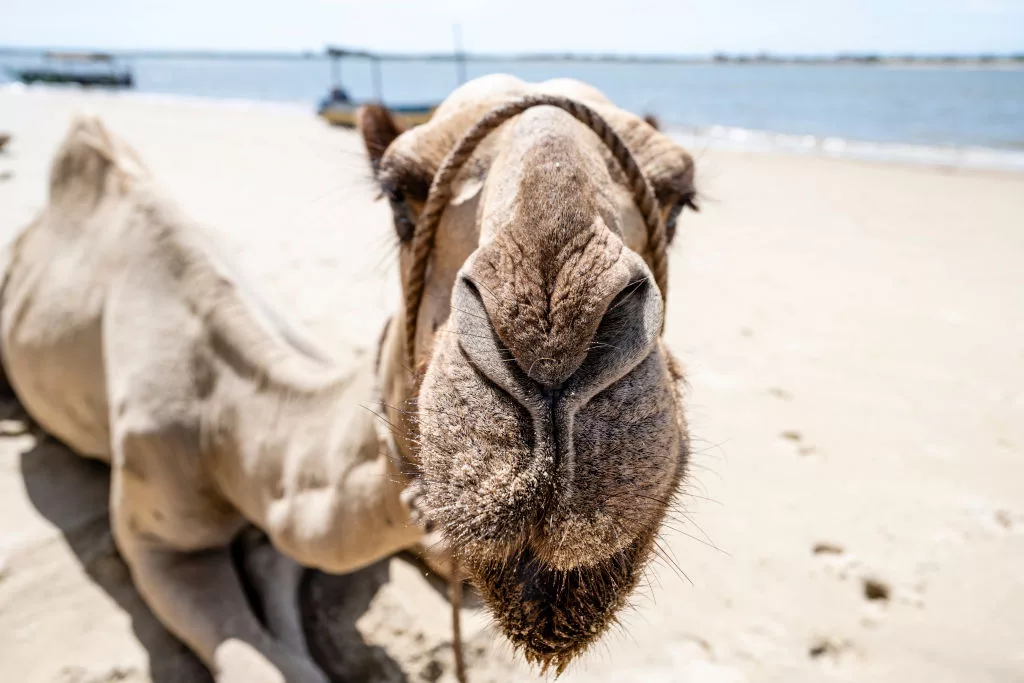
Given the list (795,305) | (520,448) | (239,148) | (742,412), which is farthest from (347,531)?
(239,148)

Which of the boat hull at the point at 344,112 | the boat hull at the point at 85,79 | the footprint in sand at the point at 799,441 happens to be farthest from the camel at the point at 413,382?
the boat hull at the point at 85,79

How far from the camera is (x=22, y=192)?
25.3 ft

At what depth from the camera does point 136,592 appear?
265 centimetres

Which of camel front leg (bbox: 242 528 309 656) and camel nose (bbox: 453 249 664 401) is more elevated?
camel nose (bbox: 453 249 664 401)

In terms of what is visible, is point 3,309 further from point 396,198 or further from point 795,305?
point 795,305

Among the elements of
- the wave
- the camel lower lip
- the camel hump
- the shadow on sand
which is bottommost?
the wave

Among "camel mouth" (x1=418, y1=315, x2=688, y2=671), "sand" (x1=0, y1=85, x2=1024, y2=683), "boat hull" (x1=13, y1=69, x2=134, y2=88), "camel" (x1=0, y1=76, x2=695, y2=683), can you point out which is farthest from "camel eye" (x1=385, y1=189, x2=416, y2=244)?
"boat hull" (x1=13, y1=69, x2=134, y2=88)

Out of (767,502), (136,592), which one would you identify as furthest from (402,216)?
(767,502)

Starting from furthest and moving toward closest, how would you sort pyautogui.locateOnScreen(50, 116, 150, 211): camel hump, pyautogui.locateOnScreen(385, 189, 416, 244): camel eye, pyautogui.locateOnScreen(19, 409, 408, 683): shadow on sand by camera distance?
1. pyautogui.locateOnScreen(50, 116, 150, 211): camel hump
2. pyautogui.locateOnScreen(19, 409, 408, 683): shadow on sand
3. pyautogui.locateOnScreen(385, 189, 416, 244): camel eye

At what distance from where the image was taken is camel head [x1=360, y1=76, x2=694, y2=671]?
104 centimetres

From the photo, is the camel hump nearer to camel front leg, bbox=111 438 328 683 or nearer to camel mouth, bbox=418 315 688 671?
camel front leg, bbox=111 438 328 683

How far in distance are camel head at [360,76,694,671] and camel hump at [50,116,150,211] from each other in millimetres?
2379

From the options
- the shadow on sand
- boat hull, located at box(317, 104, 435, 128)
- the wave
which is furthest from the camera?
boat hull, located at box(317, 104, 435, 128)

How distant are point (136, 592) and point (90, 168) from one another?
5.74 feet
